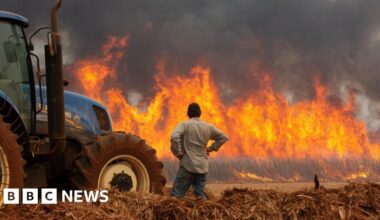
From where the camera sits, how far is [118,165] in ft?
32.2

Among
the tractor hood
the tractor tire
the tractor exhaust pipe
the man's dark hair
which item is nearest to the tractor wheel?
A: the tractor exhaust pipe

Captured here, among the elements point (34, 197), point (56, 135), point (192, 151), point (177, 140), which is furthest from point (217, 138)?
point (34, 197)

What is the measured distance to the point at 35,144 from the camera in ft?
28.7

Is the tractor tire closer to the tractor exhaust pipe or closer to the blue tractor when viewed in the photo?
the blue tractor

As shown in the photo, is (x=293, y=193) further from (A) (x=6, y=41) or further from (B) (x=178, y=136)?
(A) (x=6, y=41)

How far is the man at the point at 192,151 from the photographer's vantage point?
9.11m

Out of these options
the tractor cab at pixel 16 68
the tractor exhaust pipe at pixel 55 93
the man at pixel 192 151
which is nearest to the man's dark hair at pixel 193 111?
the man at pixel 192 151

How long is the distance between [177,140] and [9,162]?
2.57 meters

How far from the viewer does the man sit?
9109 millimetres

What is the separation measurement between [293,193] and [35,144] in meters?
3.78

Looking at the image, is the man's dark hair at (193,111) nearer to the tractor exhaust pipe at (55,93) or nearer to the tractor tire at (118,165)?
the tractor tire at (118,165)

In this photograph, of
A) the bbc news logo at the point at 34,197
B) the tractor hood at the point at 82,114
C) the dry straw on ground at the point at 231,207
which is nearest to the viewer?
the dry straw on ground at the point at 231,207

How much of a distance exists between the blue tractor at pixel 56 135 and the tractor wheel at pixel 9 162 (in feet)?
1.04

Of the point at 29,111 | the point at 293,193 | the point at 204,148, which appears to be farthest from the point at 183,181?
the point at 29,111
